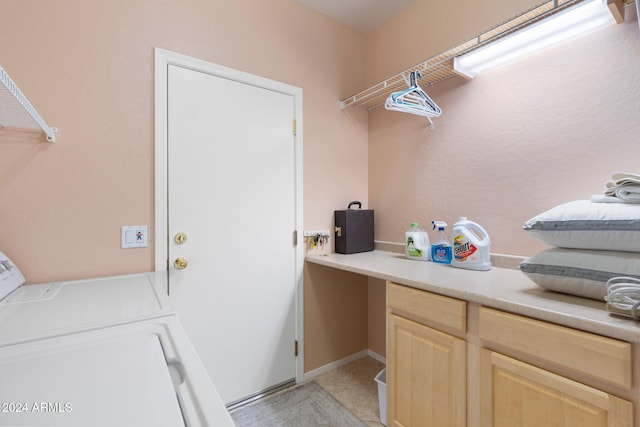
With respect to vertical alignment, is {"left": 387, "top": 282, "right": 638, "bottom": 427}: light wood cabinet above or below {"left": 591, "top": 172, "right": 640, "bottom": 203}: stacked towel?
below

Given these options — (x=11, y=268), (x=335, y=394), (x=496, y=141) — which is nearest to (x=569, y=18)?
(x=496, y=141)

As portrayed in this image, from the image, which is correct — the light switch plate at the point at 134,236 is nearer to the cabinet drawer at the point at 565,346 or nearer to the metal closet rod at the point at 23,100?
the metal closet rod at the point at 23,100

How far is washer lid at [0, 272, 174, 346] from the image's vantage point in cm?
84

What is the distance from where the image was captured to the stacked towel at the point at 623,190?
0.99 m

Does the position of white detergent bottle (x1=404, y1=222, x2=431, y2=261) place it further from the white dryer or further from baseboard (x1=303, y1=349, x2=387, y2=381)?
the white dryer

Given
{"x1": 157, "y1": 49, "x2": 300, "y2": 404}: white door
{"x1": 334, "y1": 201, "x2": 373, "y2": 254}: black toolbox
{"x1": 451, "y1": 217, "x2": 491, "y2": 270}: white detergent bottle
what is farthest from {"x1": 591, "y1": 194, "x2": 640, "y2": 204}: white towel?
{"x1": 157, "y1": 49, "x2": 300, "y2": 404}: white door

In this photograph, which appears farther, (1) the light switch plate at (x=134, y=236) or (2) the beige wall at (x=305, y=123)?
(1) the light switch plate at (x=134, y=236)

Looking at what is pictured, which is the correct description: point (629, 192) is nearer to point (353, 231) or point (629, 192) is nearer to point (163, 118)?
point (353, 231)

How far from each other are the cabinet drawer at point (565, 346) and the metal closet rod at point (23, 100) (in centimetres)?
165

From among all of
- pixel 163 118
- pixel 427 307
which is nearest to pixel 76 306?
pixel 163 118

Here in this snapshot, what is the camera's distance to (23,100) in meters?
0.94

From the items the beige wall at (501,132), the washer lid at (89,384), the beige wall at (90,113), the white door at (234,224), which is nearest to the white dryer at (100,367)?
the washer lid at (89,384)

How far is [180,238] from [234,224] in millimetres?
320

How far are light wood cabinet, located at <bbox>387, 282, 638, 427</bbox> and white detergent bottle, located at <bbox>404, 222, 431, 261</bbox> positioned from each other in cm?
49
